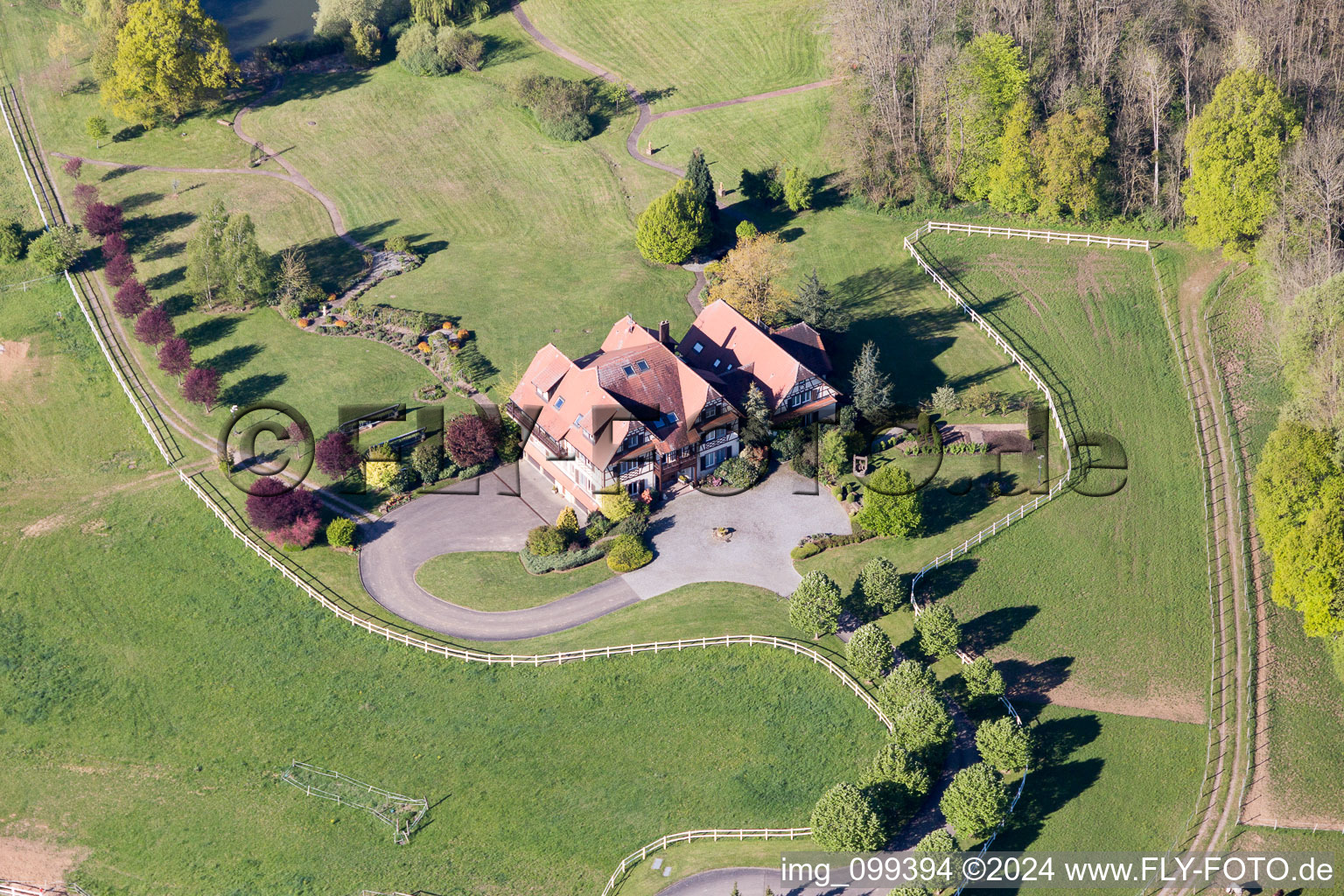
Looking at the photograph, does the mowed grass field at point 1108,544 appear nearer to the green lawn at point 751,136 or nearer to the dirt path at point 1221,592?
the dirt path at point 1221,592

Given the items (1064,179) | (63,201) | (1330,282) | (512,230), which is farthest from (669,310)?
(63,201)

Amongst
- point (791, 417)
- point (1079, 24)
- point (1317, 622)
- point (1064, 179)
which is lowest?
point (1317, 622)

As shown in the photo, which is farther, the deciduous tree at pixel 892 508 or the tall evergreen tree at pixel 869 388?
the tall evergreen tree at pixel 869 388

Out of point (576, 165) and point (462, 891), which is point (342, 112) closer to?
point (576, 165)

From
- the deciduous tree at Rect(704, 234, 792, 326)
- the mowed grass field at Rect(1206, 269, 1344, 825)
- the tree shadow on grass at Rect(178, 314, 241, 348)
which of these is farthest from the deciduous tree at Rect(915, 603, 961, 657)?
the tree shadow on grass at Rect(178, 314, 241, 348)

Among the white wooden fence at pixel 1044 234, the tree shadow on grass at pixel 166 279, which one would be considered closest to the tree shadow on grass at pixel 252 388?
the tree shadow on grass at pixel 166 279

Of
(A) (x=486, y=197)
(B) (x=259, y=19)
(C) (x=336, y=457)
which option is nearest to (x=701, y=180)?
(A) (x=486, y=197)
